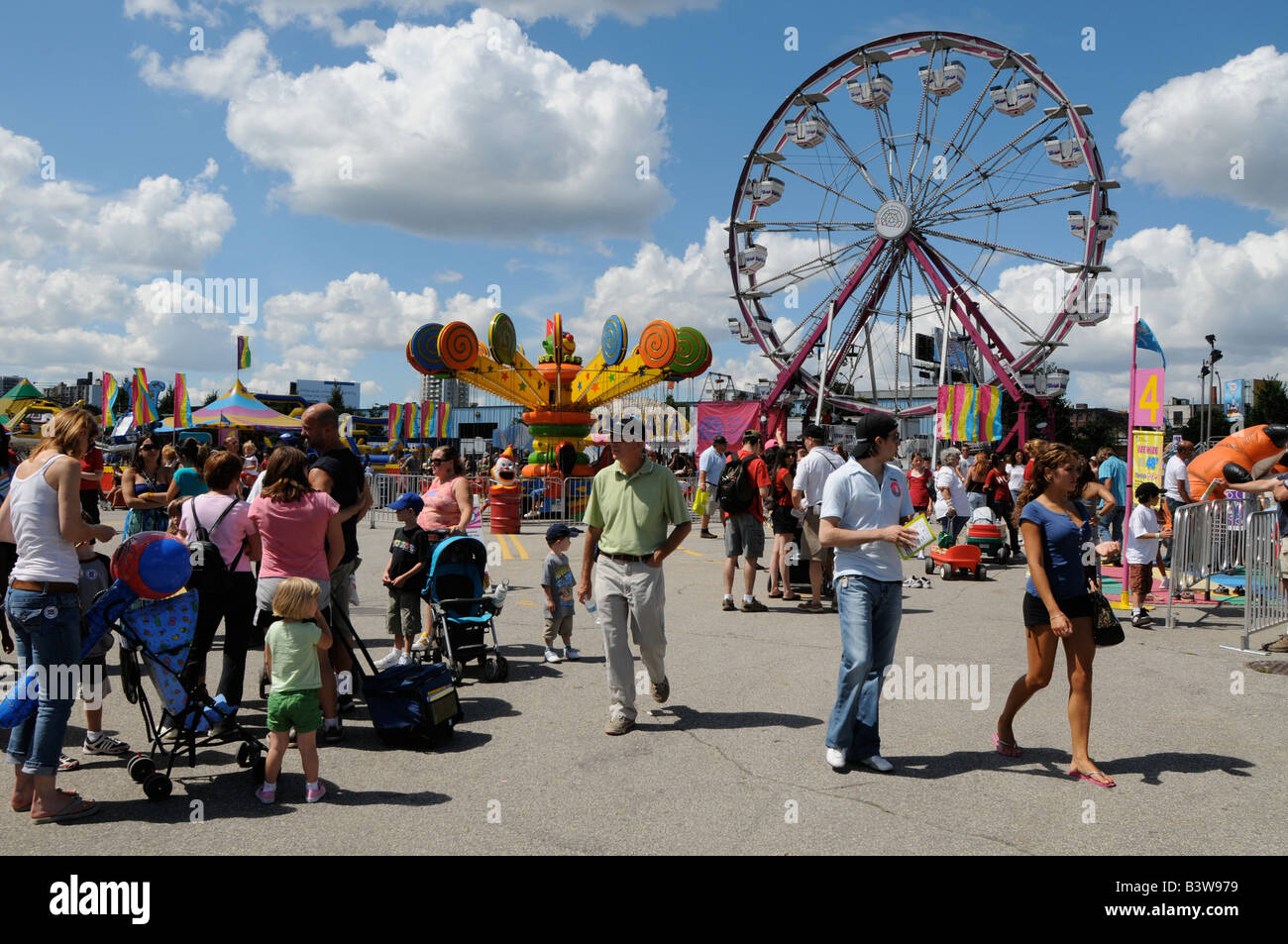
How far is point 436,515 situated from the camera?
7043 millimetres

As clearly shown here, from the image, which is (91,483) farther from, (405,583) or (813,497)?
(813,497)

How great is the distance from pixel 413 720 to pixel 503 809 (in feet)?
3.55

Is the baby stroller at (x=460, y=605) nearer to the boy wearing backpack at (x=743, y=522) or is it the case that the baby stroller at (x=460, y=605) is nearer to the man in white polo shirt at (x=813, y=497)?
the boy wearing backpack at (x=743, y=522)

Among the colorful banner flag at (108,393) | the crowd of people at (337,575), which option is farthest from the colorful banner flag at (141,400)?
the crowd of people at (337,575)

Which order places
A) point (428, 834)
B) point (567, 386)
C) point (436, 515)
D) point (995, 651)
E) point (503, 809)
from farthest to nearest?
point (567, 386) → point (995, 651) → point (436, 515) → point (503, 809) → point (428, 834)

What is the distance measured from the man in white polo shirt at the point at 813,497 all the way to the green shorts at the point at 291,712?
17.6 ft

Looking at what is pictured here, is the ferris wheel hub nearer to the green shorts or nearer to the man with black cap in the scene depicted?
the man with black cap

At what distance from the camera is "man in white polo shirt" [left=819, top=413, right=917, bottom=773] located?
15.2 feet

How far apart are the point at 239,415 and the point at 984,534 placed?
855 inches

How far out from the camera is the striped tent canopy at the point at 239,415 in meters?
26.2

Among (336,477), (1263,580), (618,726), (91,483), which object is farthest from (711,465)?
(336,477)

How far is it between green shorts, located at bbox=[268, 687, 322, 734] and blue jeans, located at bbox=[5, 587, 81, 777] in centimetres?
83

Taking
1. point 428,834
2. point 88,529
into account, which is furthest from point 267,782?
point 88,529

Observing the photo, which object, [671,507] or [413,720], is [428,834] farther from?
[671,507]
